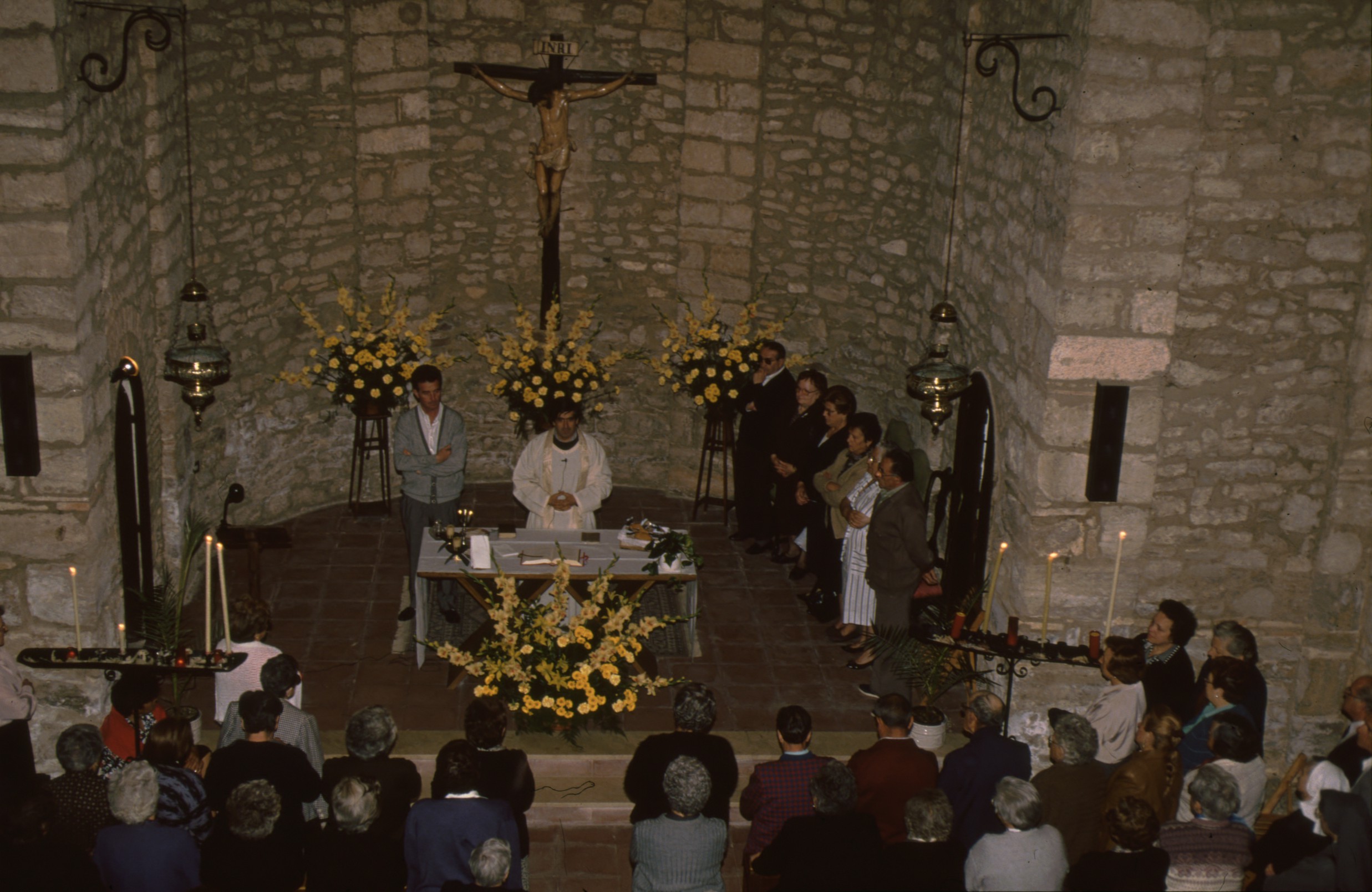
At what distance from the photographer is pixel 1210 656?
6855 millimetres

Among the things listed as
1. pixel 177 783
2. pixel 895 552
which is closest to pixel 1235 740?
pixel 895 552

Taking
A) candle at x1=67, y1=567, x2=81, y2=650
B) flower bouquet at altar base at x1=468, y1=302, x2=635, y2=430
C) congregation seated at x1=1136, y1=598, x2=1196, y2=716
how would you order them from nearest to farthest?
candle at x1=67, y1=567, x2=81, y2=650
congregation seated at x1=1136, y1=598, x2=1196, y2=716
flower bouquet at altar base at x1=468, y1=302, x2=635, y2=430

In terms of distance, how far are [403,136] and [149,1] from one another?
9.61 ft

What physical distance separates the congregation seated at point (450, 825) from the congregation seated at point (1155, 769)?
2665mm

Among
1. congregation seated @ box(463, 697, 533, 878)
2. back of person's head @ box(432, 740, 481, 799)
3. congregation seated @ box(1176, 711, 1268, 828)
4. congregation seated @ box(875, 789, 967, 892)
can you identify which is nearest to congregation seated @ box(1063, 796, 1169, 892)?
congregation seated @ box(875, 789, 967, 892)

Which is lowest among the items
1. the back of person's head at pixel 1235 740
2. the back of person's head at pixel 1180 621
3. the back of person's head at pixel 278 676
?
the back of person's head at pixel 278 676

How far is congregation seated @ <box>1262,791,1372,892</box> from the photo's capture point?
5.59 m

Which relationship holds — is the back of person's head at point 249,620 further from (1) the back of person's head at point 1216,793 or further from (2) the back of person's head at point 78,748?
(1) the back of person's head at point 1216,793

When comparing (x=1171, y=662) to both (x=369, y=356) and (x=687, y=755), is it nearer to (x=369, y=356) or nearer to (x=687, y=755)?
(x=687, y=755)

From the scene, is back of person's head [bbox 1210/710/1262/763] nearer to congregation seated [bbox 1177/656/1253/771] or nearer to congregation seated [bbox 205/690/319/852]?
congregation seated [bbox 1177/656/1253/771]

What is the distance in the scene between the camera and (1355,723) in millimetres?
6551

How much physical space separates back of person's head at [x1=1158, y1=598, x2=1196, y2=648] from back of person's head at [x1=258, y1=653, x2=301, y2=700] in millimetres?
4336

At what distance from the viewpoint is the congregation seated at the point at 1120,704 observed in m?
6.72

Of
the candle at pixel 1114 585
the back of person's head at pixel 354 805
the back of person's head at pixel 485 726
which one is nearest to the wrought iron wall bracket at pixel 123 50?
the back of person's head at pixel 485 726
